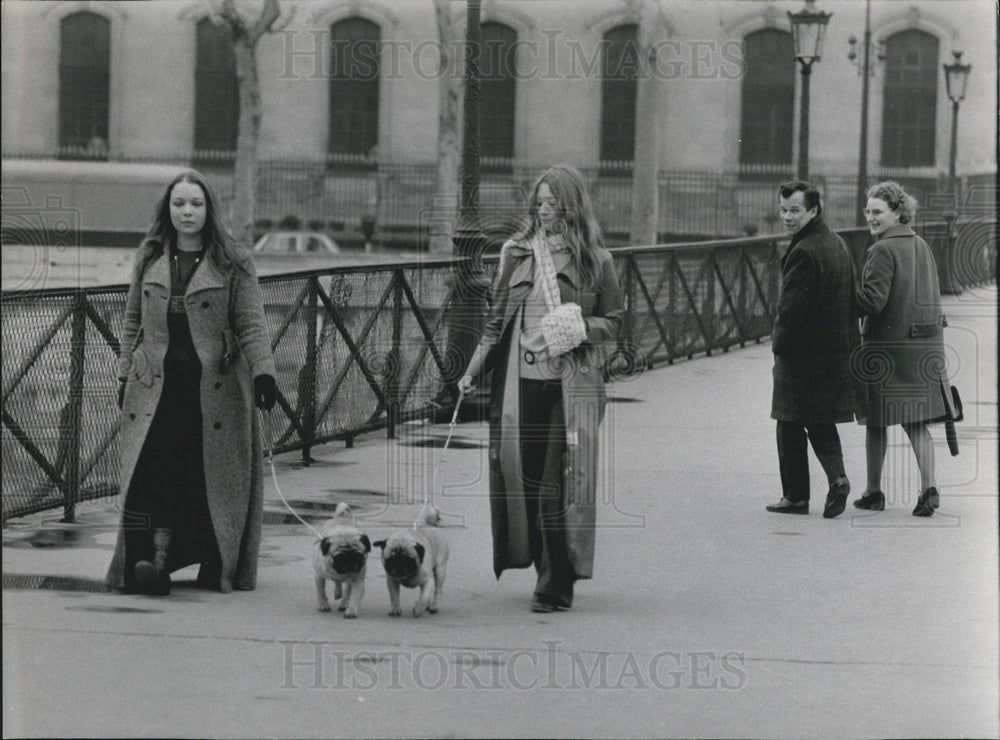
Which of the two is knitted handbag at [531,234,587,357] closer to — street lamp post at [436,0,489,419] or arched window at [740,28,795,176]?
street lamp post at [436,0,489,419]

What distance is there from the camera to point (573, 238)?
8.19 metres

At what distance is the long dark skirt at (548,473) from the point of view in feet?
26.8

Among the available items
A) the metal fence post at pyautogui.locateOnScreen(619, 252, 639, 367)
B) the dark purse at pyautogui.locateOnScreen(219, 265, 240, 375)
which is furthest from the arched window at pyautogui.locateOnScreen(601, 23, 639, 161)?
the dark purse at pyautogui.locateOnScreen(219, 265, 240, 375)

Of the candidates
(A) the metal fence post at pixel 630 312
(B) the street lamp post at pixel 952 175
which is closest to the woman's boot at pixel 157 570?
(A) the metal fence post at pixel 630 312

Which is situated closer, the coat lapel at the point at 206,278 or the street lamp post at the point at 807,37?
the coat lapel at the point at 206,278

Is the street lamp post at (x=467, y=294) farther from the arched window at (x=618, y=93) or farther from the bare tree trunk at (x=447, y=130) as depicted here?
the arched window at (x=618, y=93)

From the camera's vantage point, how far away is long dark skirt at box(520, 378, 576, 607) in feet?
Answer: 26.8

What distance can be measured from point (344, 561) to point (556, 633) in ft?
3.13

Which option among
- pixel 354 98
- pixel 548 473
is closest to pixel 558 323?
pixel 548 473

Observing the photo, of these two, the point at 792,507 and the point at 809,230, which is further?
the point at 792,507

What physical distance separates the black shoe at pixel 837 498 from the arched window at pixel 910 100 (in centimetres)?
3726

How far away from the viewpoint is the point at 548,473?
323 inches

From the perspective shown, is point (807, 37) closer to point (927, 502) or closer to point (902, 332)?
point (902, 332)

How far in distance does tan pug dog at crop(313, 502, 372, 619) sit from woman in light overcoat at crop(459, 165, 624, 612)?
2.51 feet
